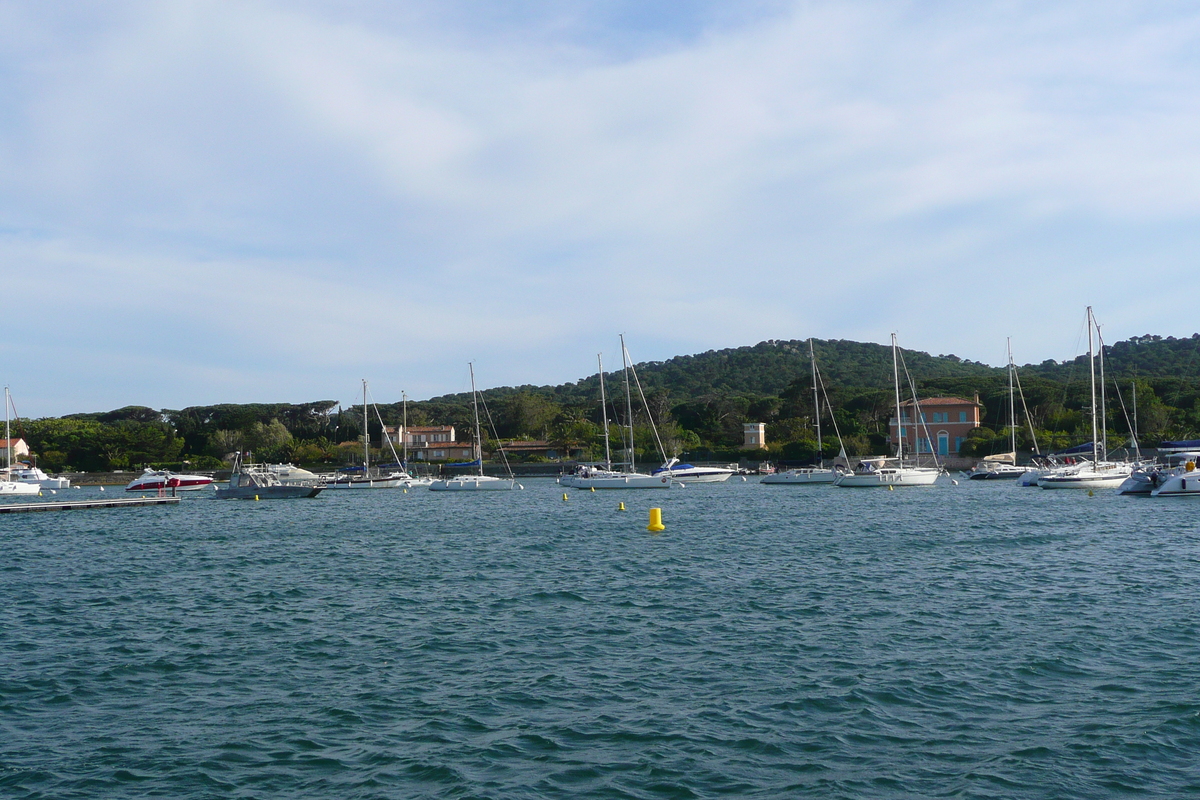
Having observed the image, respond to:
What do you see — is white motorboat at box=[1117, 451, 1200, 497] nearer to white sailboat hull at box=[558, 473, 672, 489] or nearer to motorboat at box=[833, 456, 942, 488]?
motorboat at box=[833, 456, 942, 488]

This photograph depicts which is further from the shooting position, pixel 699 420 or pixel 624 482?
pixel 699 420

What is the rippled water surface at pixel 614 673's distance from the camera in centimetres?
895

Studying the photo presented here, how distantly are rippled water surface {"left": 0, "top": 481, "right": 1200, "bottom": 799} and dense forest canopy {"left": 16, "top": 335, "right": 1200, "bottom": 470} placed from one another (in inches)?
2532

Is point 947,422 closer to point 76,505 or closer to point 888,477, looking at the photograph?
point 888,477

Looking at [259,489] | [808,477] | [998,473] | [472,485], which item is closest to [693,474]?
[808,477]

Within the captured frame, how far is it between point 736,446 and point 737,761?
104336mm

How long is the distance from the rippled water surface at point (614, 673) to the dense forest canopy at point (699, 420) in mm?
64324

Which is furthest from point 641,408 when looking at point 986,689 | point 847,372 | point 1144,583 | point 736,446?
point 986,689

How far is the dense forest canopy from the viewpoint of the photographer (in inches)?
3750

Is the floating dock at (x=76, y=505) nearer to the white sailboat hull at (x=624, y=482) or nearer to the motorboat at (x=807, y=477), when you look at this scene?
the white sailboat hull at (x=624, y=482)

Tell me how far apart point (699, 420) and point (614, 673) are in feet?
371

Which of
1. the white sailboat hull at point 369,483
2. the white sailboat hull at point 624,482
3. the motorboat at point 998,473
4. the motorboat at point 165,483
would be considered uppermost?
the motorboat at point 165,483

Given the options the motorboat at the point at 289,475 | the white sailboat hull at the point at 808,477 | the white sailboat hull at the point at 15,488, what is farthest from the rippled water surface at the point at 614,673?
the white sailboat hull at the point at 15,488

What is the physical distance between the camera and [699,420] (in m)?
125
